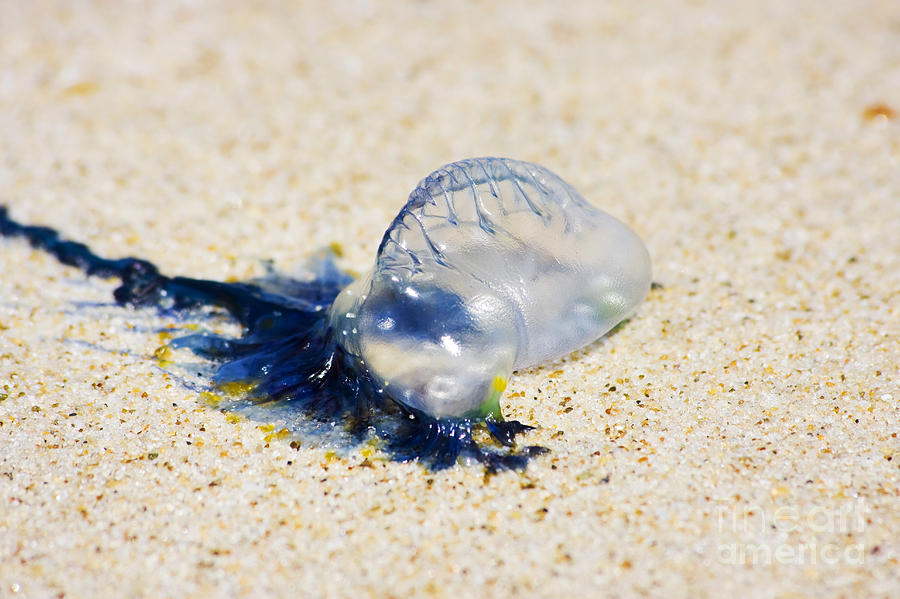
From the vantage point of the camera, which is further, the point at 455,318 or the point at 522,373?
the point at 522,373

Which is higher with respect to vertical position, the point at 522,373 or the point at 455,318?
the point at 455,318

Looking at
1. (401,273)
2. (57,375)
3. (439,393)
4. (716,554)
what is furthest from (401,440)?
(57,375)

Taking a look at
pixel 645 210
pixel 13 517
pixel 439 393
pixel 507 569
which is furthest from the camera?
pixel 645 210

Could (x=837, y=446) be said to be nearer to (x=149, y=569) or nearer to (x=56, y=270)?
(x=149, y=569)

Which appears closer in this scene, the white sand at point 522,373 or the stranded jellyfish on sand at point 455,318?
the white sand at point 522,373

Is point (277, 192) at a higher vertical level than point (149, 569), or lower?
higher

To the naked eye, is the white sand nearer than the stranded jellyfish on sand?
Yes

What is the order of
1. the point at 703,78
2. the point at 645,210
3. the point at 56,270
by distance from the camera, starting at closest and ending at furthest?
1. the point at 56,270
2. the point at 645,210
3. the point at 703,78

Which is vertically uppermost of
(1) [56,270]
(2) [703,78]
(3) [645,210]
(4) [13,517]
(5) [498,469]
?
(2) [703,78]
